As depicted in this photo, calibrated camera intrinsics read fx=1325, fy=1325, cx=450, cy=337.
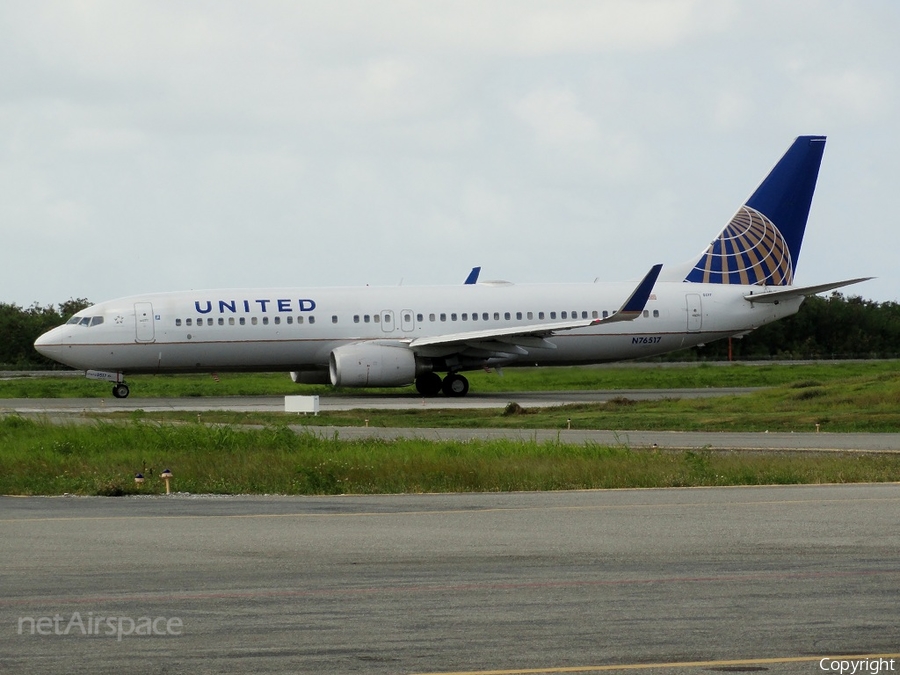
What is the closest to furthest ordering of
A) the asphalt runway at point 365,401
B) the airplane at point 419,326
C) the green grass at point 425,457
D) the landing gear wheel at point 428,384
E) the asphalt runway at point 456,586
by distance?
1. the asphalt runway at point 456,586
2. the green grass at point 425,457
3. the asphalt runway at point 365,401
4. the airplane at point 419,326
5. the landing gear wheel at point 428,384

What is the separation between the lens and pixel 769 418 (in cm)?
2938

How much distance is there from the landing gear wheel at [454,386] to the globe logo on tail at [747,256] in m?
9.00

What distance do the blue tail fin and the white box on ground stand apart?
17047 millimetres

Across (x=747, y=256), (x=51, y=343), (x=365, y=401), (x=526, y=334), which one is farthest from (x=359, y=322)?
(x=747, y=256)

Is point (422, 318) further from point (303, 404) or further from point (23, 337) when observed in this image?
point (23, 337)

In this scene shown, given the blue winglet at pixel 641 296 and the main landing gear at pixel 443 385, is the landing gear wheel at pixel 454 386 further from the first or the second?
the blue winglet at pixel 641 296

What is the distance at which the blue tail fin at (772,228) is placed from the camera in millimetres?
45625

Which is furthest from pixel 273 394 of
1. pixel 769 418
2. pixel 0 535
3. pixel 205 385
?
pixel 0 535

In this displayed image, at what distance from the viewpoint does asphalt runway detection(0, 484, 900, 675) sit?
770 centimetres

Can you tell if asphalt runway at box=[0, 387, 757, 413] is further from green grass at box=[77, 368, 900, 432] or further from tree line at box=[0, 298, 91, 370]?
tree line at box=[0, 298, 91, 370]

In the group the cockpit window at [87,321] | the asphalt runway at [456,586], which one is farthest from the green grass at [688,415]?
the asphalt runway at [456,586]

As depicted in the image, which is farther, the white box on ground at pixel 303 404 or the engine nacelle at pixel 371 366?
the engine nacelle at pixel 371 366

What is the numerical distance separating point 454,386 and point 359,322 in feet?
11.9

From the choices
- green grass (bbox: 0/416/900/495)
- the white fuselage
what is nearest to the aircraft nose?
the white fuselage
